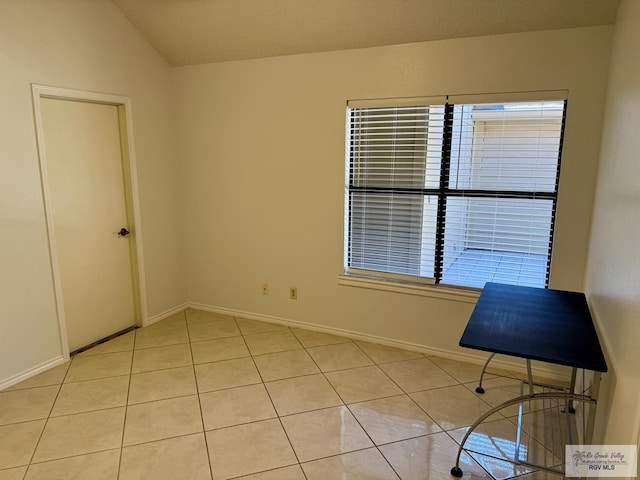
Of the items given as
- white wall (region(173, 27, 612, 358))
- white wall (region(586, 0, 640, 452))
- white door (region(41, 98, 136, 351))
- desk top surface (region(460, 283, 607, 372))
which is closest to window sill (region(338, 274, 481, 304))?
white wall (region(173, 27, 612, 358))

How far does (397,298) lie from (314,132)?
1497mm

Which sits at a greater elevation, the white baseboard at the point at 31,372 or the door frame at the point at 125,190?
the door frame at the point at 125,190

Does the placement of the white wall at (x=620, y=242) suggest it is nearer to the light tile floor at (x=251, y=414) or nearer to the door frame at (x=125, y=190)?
the light tile floor at (x=251, y=414)

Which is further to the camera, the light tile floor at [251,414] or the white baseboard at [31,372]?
the white baseboard at [31,372]

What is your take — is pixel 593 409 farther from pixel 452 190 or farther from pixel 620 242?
pixel 452 190

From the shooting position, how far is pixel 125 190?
380 centimetres

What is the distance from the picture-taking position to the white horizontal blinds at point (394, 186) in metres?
3.29

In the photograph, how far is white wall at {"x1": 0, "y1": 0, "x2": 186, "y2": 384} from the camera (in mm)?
2812

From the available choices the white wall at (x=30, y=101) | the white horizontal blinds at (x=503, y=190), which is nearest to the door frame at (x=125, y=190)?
the white wall at (x=30, y=101)

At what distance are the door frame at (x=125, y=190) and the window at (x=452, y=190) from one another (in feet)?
6.01

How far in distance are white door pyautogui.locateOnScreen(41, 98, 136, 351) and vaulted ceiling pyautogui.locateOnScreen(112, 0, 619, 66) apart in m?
0.83

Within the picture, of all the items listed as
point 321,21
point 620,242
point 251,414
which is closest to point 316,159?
point 321,21

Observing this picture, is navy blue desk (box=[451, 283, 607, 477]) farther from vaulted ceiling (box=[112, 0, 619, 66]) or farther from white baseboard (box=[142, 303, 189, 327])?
white baseboard (box=[142, 303, 189, 327])

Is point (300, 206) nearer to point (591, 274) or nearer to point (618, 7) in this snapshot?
point (591, 274)
